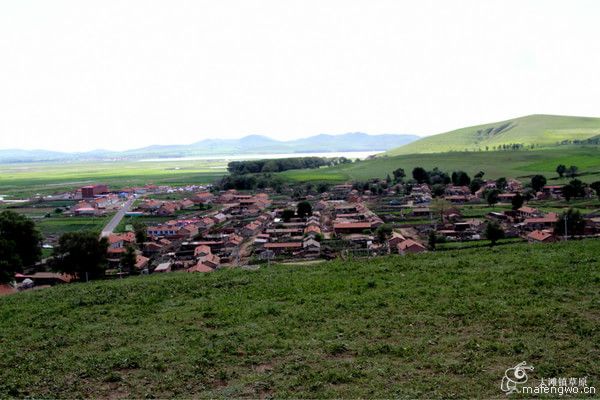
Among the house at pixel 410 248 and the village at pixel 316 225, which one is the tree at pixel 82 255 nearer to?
the village at pixel 316 225

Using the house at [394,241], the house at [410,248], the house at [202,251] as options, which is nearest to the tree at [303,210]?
the house at [202,251]

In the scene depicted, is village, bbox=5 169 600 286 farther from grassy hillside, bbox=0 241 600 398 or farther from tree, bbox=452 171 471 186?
grassy hillside, bbox=0 241 600 398

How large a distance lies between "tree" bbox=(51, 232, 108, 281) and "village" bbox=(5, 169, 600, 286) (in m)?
3.64

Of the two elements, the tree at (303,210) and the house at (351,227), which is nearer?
the house at (351,227)

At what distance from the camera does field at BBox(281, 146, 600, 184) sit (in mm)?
61312

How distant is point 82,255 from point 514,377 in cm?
Result: 1504

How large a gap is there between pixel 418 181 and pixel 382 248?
34991mm

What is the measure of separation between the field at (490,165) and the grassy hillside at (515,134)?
27139mm

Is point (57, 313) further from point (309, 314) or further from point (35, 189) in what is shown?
point (35, 189)

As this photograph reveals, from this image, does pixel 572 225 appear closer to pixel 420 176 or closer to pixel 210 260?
pixel 210 260

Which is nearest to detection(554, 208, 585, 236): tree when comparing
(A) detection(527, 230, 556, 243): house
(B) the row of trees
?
(A) detection(527, 230, 556, 243): house

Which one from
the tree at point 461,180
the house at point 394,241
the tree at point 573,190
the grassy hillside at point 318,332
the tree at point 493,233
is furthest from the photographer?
the tree at point 461,180

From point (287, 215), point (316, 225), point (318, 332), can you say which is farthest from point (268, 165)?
point (318, 332)

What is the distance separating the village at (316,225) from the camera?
23766 millimetres
